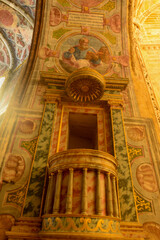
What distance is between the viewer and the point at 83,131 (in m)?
6.47

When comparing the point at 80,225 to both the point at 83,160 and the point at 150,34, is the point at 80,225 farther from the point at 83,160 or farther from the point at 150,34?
the point at 150,34

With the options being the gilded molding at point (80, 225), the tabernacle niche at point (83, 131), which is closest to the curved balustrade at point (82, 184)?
the gilded molding at point (80, 225)

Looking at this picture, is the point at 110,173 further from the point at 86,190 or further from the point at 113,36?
the point at 113,36

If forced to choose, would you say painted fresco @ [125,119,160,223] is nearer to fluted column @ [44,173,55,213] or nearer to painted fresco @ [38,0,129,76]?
fluted column @ [44,173,55,213]

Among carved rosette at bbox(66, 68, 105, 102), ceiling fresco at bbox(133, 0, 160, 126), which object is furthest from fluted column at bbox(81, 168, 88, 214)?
ceiling fresco at bbox(133, 0, 160, 126)

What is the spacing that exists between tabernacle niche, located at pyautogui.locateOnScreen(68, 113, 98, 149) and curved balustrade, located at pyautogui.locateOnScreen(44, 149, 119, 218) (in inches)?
81.3

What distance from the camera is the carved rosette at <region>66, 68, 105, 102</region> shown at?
509cm

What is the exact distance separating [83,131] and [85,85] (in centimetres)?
177

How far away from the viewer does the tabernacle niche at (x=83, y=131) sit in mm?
5954

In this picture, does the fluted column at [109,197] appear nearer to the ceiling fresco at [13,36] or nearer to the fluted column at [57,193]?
the fluted column at [57,193]

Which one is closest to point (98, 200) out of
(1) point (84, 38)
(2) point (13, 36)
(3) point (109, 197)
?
(3) point (109, 197)

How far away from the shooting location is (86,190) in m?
3.47

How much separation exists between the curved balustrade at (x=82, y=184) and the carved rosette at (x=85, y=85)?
212cm

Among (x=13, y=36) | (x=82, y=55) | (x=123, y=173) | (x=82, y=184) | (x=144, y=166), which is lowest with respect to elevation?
(x=82, y=184)
